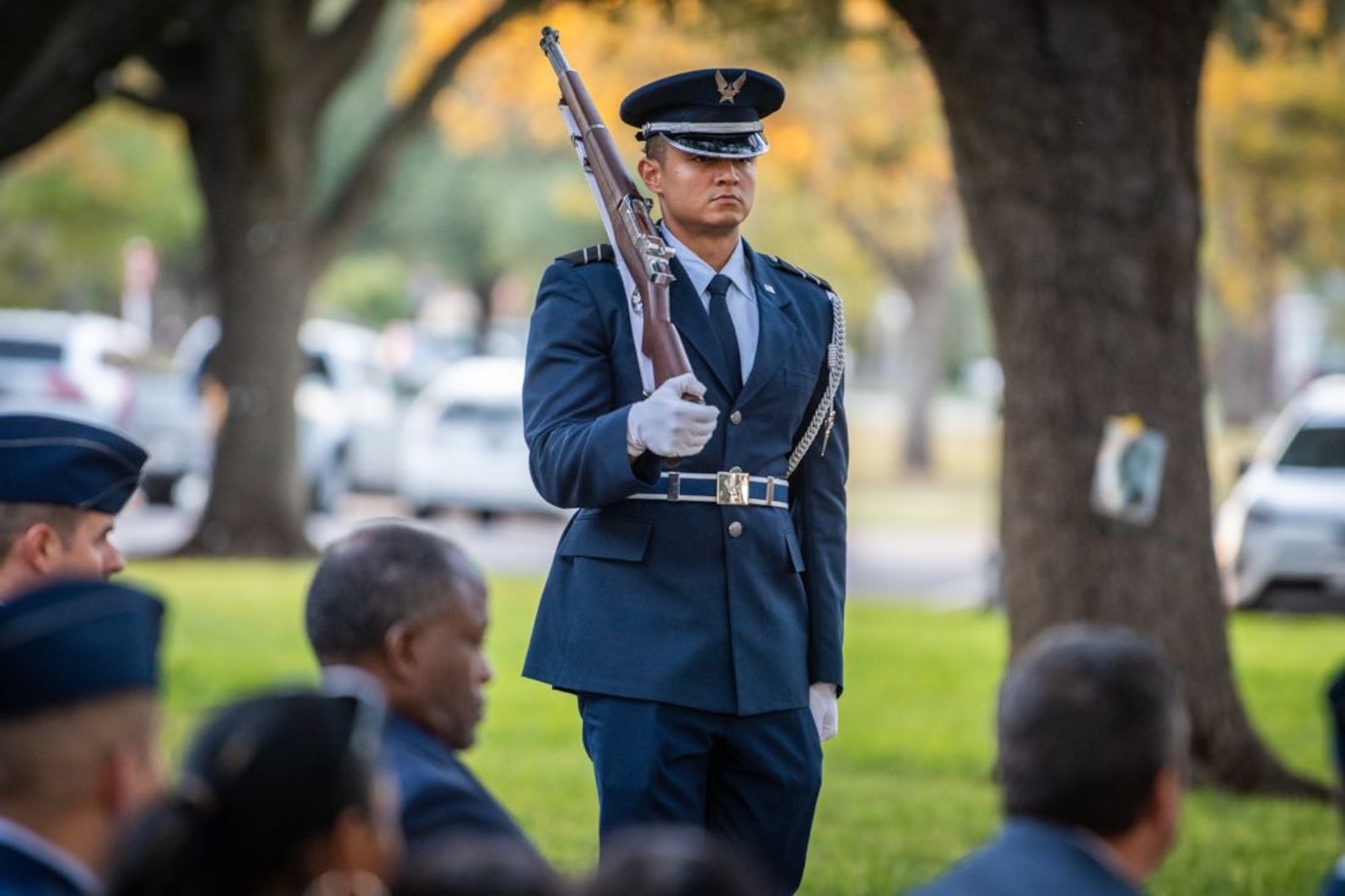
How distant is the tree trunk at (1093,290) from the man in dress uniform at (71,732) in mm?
6646

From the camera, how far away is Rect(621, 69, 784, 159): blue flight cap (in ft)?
15.4

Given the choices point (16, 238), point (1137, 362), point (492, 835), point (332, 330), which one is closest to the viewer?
point (492, 835)

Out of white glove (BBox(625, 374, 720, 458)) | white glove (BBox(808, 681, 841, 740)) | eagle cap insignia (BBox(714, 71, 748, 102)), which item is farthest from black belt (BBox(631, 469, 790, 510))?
eagle cap insignia (BBox(714, 71, 748, 102))

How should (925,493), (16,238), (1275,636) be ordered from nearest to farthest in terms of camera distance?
(1275,636) → (925,493) → (16,238)

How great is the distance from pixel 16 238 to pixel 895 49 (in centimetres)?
2703

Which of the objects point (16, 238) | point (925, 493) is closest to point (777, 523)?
point (925, 493)

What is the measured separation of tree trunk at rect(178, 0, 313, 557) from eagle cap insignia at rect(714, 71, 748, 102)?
14.6 m

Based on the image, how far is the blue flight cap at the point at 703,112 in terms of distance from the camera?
471 centimetres

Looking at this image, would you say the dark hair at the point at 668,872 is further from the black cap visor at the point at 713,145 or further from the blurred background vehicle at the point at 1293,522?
the blurred background vehicle at the point at 1293,522

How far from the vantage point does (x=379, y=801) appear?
2.66 meters

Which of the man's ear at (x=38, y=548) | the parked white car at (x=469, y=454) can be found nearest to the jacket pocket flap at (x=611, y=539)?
the man's ear at (x=38, y=548)

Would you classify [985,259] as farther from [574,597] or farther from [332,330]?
[332,330]

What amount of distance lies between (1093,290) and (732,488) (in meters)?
5.01

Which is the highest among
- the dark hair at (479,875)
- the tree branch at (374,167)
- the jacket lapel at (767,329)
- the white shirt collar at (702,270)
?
the tree branch at (374,167)
